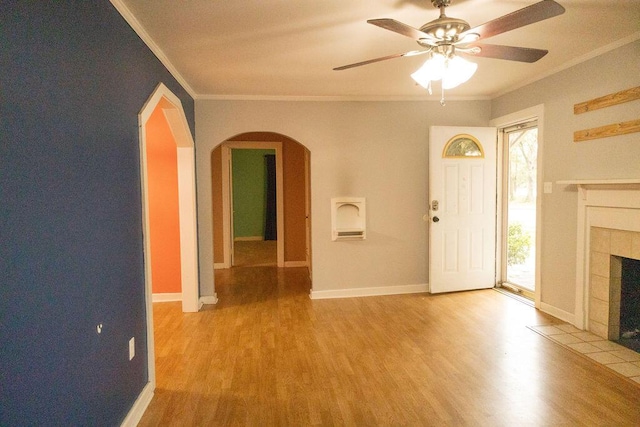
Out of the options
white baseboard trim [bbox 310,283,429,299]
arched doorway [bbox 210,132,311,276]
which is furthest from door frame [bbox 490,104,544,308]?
arched doorway [bbox 210,132,311,276]

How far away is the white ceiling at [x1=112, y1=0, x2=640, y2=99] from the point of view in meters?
2.24

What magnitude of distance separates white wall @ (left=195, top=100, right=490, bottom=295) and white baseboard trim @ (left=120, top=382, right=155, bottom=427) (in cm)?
199

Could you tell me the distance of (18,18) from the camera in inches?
47.3

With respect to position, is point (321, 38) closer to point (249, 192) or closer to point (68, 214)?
point (68, 214)

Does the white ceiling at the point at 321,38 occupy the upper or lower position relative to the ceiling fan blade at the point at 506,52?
upper

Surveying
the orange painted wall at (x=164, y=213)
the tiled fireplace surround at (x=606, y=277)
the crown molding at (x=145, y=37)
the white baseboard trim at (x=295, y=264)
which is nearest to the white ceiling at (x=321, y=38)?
the crown molding at (x=145, y=37)

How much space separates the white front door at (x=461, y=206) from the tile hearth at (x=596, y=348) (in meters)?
1.21

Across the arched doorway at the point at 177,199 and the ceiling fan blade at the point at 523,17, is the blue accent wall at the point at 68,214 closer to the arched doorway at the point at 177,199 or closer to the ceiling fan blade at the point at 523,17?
the arched doorway at the point at 177,199

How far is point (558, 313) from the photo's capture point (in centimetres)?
365

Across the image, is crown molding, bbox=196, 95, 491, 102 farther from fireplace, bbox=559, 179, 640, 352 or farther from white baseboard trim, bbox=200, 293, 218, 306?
white baseboard trim, bbox=200, 293, 218, 306

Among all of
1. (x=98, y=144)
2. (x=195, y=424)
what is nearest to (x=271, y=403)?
(x=195, y=424)

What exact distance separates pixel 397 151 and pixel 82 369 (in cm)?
391

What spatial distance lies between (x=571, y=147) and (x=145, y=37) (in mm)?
3757

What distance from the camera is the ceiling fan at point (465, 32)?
170 cm
